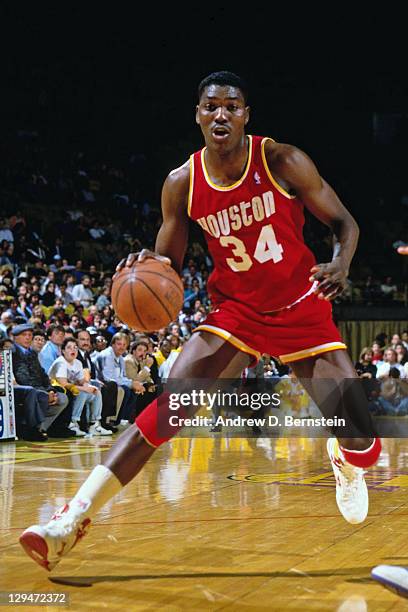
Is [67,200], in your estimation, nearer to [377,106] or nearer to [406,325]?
[406,325]

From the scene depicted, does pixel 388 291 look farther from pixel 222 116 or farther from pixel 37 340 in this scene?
pixel 222 116

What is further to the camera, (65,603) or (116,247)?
(116,247)

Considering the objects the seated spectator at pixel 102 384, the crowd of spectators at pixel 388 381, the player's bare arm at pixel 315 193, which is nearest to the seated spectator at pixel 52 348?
the seated spectator at pixel 102 384

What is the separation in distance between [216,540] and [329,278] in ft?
4.68

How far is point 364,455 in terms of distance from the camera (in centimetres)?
360

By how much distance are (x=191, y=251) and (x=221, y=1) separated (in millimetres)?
5899

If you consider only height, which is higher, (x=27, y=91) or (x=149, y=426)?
(x=27, y=91)

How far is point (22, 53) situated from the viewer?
20.5m

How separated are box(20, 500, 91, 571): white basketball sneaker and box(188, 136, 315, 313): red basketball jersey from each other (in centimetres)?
116

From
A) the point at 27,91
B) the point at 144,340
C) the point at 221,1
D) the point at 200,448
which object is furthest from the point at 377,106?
the point at 200,448

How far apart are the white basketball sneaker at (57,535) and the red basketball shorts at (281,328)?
961 mm

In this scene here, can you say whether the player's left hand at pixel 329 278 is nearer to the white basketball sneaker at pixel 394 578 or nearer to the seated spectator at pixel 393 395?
the white basketball sneaker at pixel 394 578

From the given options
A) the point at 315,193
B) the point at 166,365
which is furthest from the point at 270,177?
the point at 166,365

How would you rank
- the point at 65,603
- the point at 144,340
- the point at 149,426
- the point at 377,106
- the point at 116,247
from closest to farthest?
the point at 65,603 → the point at 149,426 → the point at 144,340 → the point at 116,247 → the point at 377,106
